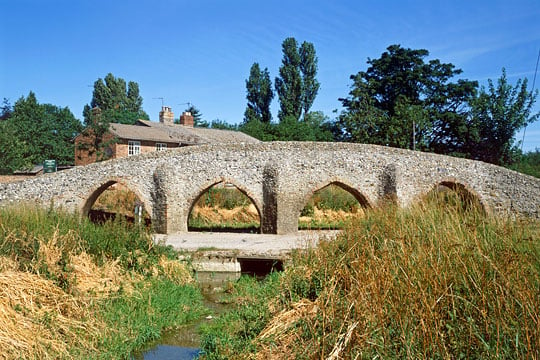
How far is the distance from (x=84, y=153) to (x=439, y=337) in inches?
1349

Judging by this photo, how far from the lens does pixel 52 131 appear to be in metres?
40.8

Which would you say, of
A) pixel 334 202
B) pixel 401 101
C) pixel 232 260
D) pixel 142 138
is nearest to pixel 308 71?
pixel 401 101

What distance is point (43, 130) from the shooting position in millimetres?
40219

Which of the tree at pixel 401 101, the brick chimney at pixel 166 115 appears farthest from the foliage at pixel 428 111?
the brick chimney at pixel 166 115

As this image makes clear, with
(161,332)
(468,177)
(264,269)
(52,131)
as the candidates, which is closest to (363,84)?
(468,177)

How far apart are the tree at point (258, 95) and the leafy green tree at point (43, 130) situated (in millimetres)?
15716

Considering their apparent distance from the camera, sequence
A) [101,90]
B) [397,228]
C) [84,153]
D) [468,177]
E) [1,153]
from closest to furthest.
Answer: [397,228] < [468,177] < [1,153] < [84,153] < [101,90]

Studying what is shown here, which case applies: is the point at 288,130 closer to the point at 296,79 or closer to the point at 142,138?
the point at 296,79

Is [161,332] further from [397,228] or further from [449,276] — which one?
[449,276]

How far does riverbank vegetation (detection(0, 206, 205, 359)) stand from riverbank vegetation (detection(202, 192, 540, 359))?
192 centimetres

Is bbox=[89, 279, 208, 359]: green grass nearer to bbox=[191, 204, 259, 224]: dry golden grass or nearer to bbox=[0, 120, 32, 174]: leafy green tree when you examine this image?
bbox=[191, 204, 259, 224]: dry golden grass

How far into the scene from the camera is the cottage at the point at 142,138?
32.5 m

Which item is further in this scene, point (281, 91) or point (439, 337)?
point (281, 91)

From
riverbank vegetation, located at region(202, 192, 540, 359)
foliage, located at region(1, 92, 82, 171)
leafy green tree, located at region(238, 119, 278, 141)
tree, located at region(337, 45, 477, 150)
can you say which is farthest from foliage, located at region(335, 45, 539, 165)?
riverbank vegetation, located at region(202, 192, 540, 359)
